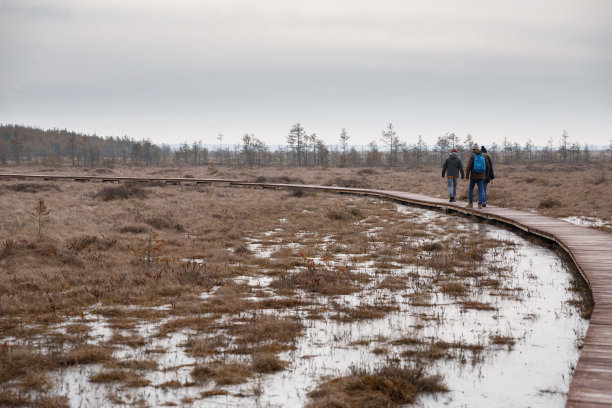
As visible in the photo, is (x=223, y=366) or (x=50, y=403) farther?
(x=223, y=366)

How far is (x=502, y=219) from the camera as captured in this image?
16.0 m

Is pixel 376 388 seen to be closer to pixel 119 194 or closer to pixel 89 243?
pixel 89 243

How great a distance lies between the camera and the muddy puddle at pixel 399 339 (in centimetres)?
476

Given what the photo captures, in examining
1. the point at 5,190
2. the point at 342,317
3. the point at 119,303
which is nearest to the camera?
the point at 342,317

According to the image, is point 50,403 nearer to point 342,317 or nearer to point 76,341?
point 76,341

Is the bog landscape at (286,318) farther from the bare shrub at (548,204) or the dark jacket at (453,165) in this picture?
the bare shrub at (548,204)

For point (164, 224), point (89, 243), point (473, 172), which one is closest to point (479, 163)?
point (473, 172)

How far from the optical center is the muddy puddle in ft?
15.6

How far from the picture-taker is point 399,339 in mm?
6172

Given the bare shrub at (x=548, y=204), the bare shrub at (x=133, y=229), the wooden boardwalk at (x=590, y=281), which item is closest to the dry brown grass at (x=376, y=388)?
the wooden boardwalk at (x=590, y=281)

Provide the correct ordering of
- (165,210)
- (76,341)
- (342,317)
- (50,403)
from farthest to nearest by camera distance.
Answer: (165,210), (342,317), (76,341), (50,403)

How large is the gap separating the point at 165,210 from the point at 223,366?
15.8 m

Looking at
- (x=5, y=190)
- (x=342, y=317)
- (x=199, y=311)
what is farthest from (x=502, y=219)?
(x=5, y=190)

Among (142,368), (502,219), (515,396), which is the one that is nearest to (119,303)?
(142,368)
